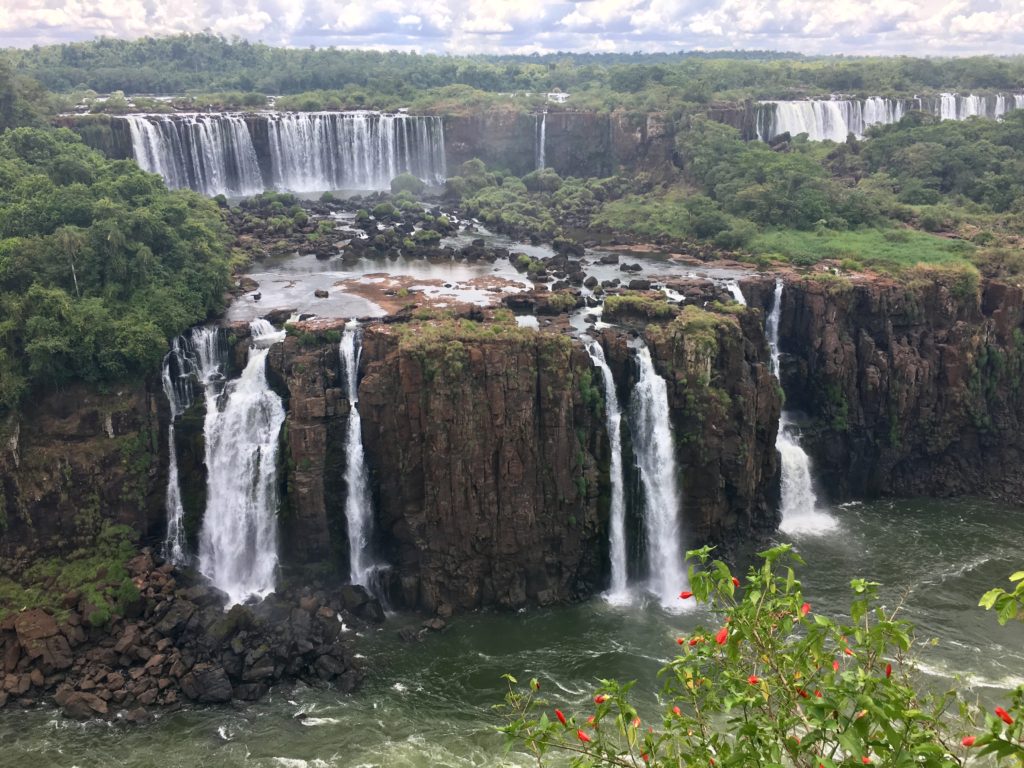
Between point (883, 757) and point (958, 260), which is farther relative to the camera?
point (958, 260)

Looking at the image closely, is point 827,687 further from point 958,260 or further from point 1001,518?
point 958,260

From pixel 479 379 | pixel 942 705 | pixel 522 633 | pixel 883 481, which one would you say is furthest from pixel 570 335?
pixel 942 705

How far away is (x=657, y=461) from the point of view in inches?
1209

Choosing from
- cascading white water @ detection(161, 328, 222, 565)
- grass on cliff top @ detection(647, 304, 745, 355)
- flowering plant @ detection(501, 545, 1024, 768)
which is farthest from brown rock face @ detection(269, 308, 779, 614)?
flowering plant @ detection(501, 545, 1024, 768)

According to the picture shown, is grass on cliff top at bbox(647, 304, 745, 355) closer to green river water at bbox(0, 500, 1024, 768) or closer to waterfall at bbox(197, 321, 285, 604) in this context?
green river water at bbox(0, 500, 1024, 768)

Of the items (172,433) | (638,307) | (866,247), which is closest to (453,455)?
(172,433)

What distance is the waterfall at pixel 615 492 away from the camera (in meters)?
29.8

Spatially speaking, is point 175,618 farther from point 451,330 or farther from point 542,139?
point 542,139

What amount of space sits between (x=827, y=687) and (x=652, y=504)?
76.3 ft

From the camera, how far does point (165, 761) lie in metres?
21.8

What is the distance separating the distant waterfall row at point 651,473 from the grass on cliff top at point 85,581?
15814mm

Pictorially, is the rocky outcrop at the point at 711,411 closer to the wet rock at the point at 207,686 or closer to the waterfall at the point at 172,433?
the waterfall at the point at 172,433

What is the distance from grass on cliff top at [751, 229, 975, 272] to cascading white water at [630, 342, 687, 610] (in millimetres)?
14692

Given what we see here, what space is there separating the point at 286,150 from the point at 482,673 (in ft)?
150
